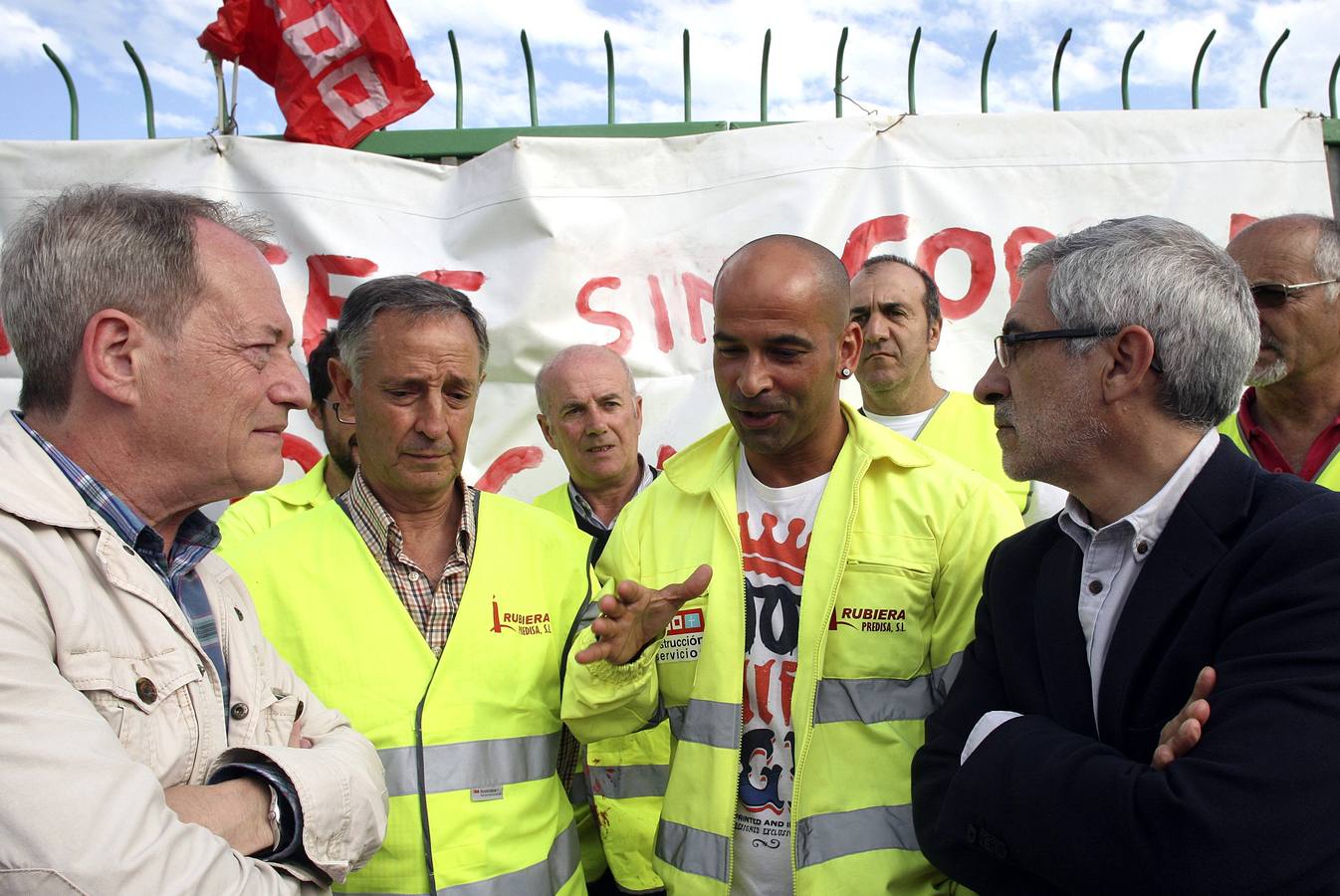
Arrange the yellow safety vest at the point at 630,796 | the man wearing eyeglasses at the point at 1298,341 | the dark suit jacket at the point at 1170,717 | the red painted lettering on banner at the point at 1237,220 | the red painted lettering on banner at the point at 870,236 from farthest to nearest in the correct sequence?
the red painted lettering on banner at the point at 870,236 < the red painted lettering on banner at the point at 1237,220 < the man wearing eyeglasses at the point at 1298,341 < the yellow safety vest at the point at 630,796 < the dark suit jacket at the point at 1170,717

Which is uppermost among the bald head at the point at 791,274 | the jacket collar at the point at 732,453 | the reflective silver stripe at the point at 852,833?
the bald head at the point at 791,274

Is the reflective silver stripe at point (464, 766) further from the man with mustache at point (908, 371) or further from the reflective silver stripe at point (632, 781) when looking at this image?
the man with mustache at point (908, 371)

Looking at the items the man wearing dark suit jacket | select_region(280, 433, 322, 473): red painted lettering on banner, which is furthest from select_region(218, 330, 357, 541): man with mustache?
the man wearing dark suit jacket

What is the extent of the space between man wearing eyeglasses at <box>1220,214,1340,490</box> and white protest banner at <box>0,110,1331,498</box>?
65.4 inches

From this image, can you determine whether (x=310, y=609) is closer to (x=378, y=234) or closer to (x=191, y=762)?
(x=191, y=762)

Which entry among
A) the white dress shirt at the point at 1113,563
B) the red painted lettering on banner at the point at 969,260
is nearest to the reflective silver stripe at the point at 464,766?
the white dress shirt at the point at 1113,563

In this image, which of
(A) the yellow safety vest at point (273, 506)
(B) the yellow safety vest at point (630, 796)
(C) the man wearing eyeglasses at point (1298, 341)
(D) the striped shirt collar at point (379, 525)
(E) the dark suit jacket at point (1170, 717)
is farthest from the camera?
(A) the yellow safety vest at point (273, 506)

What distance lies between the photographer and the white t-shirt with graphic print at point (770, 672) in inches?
81.5

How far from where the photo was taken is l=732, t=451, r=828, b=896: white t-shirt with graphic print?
81.5 inches

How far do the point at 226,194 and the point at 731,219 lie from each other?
237 cm

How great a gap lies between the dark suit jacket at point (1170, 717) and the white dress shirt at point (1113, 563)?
0.02 m

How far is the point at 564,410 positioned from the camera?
12.4 feet

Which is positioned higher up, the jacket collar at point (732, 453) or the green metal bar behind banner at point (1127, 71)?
the green metal bar behind banner at point (1127, 71)

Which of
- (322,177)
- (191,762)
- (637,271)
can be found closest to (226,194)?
(322,177)
